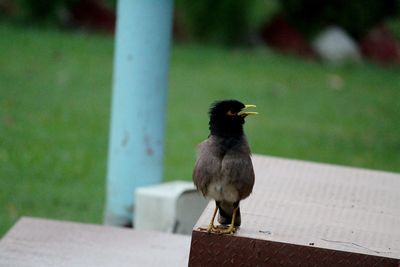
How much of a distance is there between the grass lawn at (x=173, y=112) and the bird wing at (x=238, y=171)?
3111 mm

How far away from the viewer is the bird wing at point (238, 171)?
156 inches

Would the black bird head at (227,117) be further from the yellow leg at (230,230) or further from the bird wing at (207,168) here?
the yellow leg at (230,230)

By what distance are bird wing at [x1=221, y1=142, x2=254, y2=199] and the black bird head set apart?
11 cm

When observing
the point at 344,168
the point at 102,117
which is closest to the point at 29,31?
the point at 102,117

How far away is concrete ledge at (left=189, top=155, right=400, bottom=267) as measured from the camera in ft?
12.2

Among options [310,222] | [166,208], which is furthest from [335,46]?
[310,222]

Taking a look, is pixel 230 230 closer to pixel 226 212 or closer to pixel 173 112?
pixel 226 212

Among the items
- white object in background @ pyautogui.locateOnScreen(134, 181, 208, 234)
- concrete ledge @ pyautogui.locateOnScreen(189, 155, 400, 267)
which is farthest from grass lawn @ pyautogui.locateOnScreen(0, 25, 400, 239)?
concrete ledge @ pyautogui.locateOnScreen(189, 155, 400, 267)

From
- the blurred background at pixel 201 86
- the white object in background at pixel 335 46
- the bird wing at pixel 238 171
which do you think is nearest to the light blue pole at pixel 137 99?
the blurred background at pixel 201 86

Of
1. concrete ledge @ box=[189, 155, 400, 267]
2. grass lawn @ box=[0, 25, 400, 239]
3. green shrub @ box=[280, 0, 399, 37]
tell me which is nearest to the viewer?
concrete ledge @ box=[189, 155, 400, 267]

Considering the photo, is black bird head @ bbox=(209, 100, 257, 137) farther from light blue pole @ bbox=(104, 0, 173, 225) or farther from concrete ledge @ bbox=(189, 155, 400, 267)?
light blue pole @ bbox=(104, 0, 173, 225)

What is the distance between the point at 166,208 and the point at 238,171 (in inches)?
74.7

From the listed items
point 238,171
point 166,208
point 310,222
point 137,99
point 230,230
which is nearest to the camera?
point 230,230

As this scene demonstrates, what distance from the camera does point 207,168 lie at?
4.02 m
